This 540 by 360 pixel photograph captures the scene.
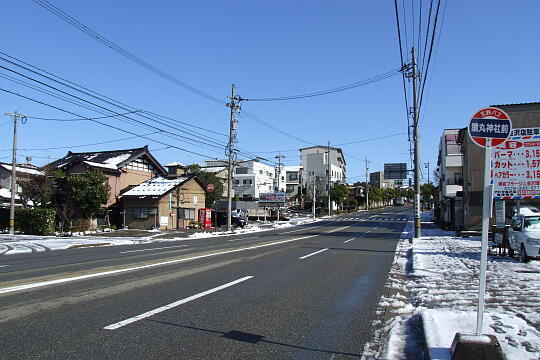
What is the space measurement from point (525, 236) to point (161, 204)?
29148 millimetres

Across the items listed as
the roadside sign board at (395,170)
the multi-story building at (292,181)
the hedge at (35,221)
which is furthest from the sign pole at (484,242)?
the multi-story building at (292,181)

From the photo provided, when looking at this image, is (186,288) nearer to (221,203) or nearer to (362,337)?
(362,337)

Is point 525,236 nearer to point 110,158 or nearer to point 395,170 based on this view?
point 110,158

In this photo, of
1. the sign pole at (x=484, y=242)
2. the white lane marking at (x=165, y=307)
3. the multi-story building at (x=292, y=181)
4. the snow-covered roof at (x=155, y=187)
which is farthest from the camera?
the multi-story building at (x=292, y=181)

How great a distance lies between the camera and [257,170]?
88.5 m

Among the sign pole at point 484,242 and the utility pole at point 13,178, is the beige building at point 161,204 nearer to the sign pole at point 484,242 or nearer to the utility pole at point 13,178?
the utility pole at point 13,178

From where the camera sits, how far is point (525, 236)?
1252 cm

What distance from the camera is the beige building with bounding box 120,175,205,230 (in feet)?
117

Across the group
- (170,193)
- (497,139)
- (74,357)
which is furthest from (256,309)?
(170,193)

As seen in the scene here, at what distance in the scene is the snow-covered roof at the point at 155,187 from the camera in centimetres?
3603

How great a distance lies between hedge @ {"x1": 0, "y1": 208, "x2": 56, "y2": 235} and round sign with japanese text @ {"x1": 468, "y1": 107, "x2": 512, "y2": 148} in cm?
2999

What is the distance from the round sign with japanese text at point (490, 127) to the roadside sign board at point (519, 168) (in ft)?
41.7

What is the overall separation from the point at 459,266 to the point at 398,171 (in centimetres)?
5527

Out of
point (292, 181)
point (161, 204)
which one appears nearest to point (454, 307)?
point (161, 204)
